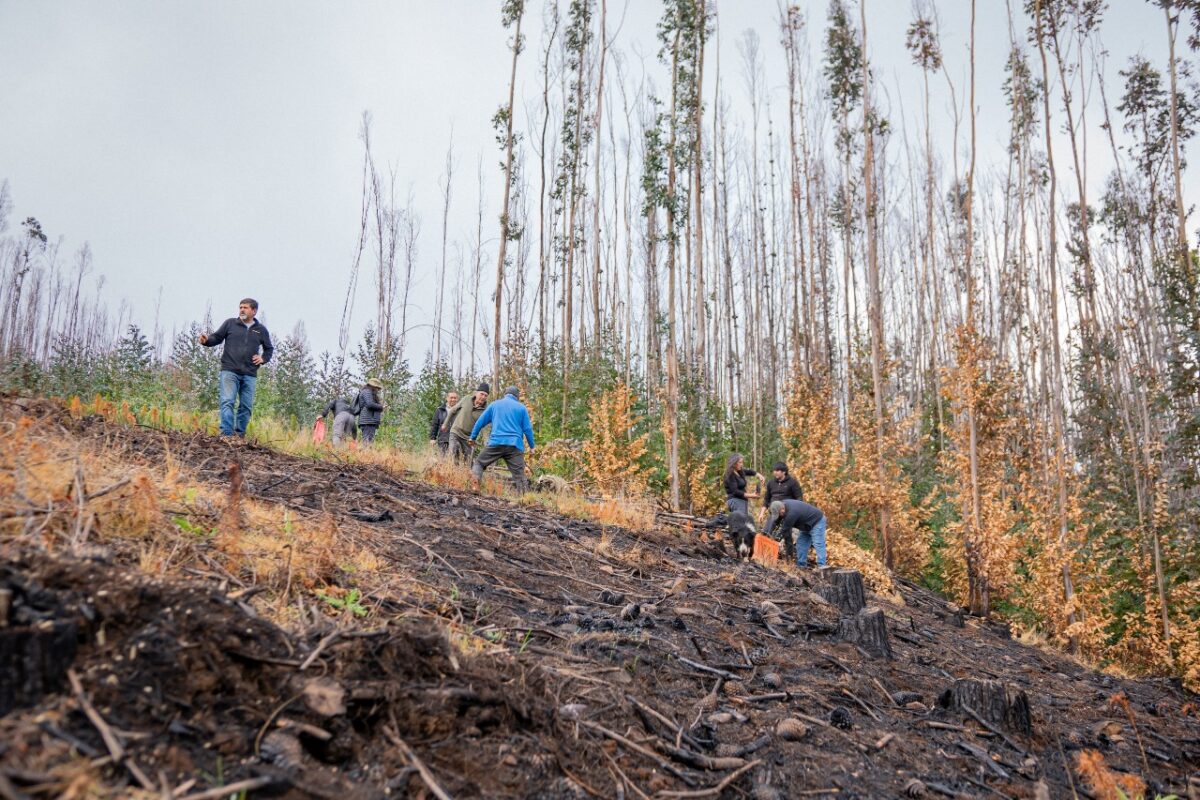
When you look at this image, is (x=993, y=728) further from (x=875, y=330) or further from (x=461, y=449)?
(x=875, y=330)

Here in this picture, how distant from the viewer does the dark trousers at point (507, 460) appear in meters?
9.45

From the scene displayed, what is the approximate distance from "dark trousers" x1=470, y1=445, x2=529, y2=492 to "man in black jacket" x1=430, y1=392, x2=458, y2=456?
227 centimetres

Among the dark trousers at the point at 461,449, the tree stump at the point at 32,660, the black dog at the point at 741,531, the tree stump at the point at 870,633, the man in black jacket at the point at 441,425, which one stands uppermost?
the man in black jacket at the point at 441,425

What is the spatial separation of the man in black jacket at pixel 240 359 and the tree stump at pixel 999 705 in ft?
26.0

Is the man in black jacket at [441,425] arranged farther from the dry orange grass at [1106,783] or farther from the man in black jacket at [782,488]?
the dry orange grass at [1106,783]

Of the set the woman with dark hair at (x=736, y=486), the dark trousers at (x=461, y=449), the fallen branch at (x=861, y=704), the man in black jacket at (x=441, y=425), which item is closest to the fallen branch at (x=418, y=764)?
the fallen branch at (x=861, y=704)

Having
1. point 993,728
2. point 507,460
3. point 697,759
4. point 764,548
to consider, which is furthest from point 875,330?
point 697,759

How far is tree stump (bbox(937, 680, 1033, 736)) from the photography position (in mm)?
3965

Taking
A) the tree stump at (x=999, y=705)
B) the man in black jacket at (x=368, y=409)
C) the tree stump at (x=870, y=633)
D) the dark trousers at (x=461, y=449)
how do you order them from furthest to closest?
the man in black jacket at (x=368, y=409) < the dark trousers at (x=461, y=449) < the tree stump at (x=870, y=633) < the tree stump at (x=999, y=705)

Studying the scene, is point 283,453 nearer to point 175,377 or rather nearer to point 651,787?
point 651,787

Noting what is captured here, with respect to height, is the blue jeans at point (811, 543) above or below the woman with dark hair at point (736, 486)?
below

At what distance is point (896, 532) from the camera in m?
13.3

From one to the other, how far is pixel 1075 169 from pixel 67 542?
1438cm

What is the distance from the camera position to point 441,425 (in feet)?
41.2
